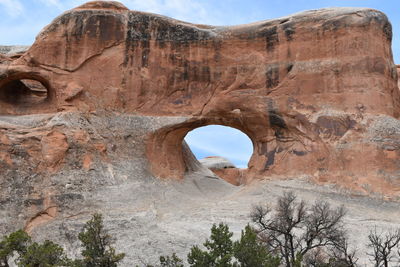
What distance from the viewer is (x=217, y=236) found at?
539 inches

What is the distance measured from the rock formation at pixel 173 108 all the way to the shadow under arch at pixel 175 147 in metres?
0.07

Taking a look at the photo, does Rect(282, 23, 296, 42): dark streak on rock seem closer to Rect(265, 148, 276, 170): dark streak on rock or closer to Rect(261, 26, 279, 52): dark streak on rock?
Rect(261, 26, 279, 52): dark streak on rock

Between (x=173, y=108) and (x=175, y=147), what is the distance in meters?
1.89

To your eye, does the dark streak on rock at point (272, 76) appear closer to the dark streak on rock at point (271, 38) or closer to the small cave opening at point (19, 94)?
the dark streak on rock at point (271, 38)

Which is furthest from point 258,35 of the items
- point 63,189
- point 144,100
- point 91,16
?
point 63,189

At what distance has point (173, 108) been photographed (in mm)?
23203

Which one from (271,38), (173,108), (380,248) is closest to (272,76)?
(271,38)

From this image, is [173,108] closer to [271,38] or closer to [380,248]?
[271,38]

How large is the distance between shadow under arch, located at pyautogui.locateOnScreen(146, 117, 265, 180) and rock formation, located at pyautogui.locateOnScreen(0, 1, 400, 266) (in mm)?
67

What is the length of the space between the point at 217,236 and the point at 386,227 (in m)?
6.94

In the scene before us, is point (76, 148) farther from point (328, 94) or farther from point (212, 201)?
point (328, 94)

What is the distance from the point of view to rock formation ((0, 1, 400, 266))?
780 inches

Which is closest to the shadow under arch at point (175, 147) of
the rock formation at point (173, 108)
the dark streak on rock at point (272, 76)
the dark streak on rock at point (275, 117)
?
the rock formation at point (173, 108)

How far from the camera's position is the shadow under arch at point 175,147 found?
22.2m
